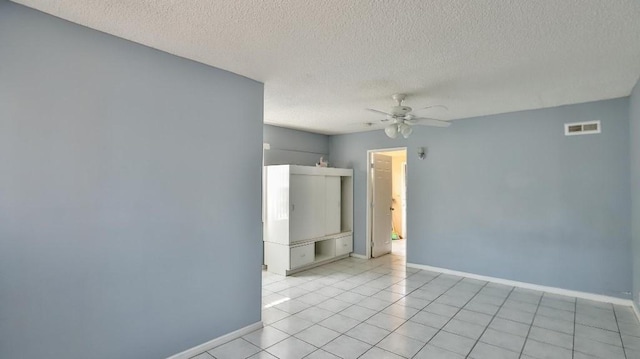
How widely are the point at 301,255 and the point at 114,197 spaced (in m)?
3.21

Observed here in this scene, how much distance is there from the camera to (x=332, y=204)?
224 inches

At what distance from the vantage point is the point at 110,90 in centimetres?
213

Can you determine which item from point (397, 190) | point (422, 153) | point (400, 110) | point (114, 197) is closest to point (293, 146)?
point (422, 153)

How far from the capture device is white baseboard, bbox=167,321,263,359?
2.46 metres

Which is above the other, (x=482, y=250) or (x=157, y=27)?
(x=157, y=27)

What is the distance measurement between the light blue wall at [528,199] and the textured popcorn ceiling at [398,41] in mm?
629

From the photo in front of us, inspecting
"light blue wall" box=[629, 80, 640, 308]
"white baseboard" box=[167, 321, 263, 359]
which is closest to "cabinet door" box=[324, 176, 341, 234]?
"white baseboard" box=[167, 321, 263, 359]

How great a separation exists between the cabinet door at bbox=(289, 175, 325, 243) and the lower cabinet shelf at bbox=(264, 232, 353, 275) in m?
0.16

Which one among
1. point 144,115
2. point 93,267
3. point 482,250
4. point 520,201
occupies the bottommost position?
point 482,250

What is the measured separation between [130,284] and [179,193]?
0.72 m

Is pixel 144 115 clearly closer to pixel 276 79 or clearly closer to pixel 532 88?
pixel 276 79

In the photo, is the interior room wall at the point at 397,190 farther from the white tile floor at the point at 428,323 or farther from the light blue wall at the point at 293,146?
the white tile floor at the point at 428,323

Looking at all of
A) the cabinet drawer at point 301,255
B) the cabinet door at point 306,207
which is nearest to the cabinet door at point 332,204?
the cabinet door at point 306,207

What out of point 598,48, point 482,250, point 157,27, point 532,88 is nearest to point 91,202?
point 157,27
